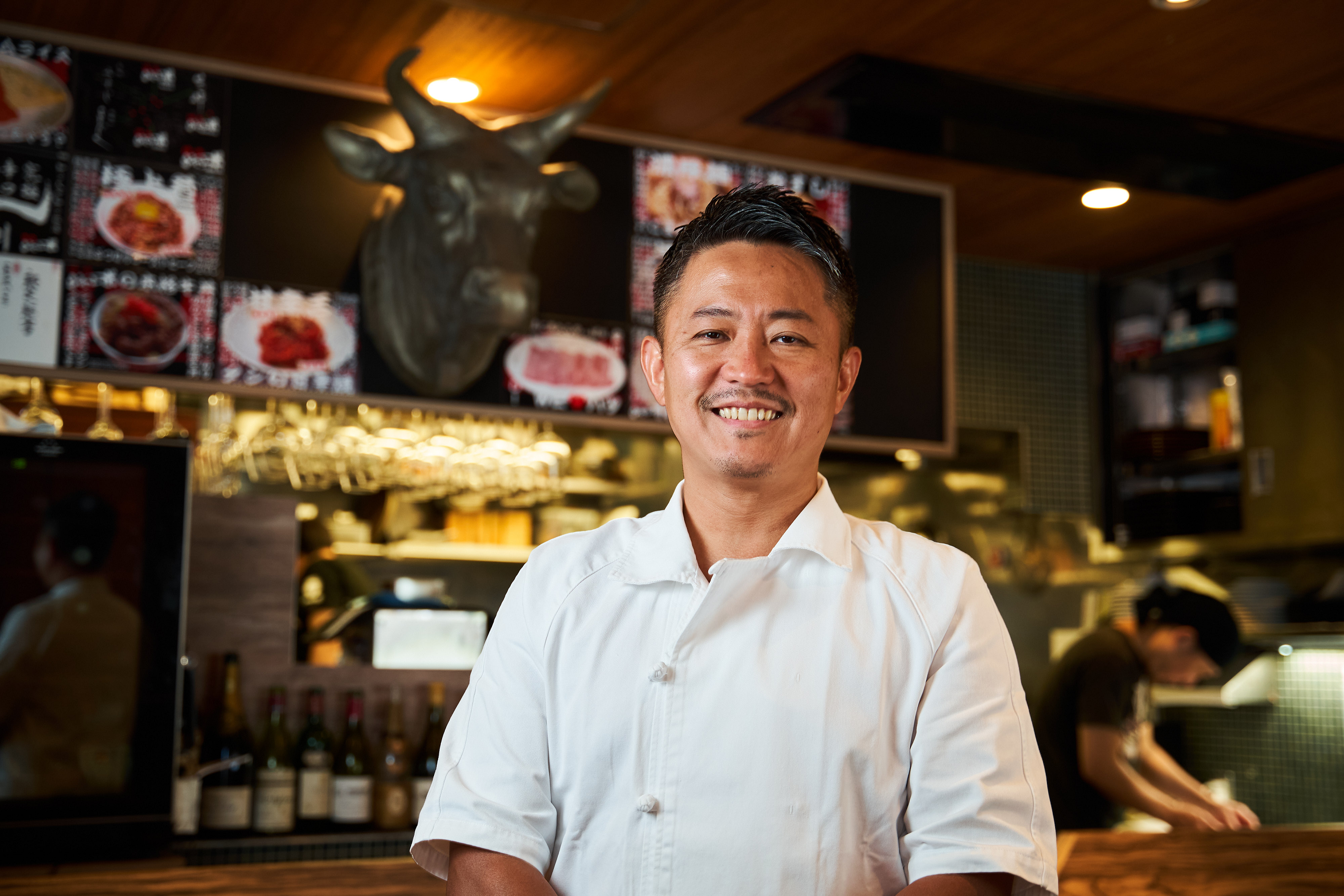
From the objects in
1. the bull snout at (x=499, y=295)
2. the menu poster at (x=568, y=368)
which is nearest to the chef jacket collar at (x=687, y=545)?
the bull snout at (x=499, y=295)

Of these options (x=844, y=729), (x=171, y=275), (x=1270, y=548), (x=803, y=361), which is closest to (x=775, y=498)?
(x=803, y=361)

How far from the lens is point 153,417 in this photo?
178 inches

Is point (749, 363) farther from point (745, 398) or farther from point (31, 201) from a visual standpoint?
point (31, 201)

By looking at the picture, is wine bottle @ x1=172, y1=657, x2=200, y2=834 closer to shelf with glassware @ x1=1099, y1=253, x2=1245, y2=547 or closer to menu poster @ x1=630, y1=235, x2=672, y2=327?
menu poster @ x1=630, y1=235, x2=672, y2=327

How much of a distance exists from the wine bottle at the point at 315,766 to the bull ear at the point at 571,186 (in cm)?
140

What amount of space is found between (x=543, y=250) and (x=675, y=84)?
57 cm

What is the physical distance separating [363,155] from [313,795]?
1559 mm

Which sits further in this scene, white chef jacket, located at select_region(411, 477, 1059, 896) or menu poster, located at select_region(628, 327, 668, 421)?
menu poster, located at select_region(628, 327, 668, 421)

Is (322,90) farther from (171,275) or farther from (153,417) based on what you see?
(153,417)

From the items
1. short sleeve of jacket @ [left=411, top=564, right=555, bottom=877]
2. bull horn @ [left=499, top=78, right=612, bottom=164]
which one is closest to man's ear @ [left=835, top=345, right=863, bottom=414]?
short sleeve of jacket @ [left=411, top=564, right=555, bottom=877]

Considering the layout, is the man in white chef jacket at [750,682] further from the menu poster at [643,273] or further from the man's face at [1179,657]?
the man's face at [1179,657]

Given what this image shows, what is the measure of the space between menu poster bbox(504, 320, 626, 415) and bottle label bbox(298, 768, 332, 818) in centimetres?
106

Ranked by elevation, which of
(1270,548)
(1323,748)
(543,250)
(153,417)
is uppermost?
(543,250)

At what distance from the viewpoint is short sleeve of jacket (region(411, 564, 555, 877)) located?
1.23 meters
